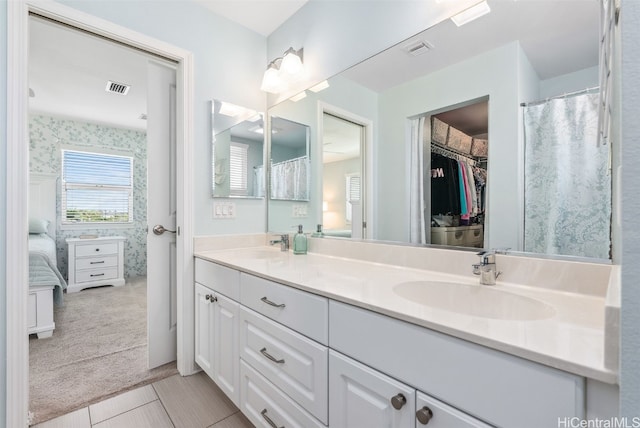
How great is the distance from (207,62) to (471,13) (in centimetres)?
162

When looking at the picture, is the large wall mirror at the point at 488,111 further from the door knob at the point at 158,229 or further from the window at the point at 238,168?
the door knob at the point at 158,229

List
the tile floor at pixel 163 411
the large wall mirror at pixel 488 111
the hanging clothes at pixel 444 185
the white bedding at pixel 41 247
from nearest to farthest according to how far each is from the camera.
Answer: the large wall mirror at pixel 488 111, the hanging clothes at pixel 444 185, the tile floor at pixel 163 411, the white bedding at pixel 41 247

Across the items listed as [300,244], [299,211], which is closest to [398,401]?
Answer: [300,244]

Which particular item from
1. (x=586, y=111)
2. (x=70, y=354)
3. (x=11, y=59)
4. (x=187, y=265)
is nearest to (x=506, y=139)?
(x=586, y=111)

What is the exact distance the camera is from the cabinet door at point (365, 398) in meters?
0.74

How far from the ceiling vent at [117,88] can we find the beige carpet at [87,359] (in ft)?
7.90

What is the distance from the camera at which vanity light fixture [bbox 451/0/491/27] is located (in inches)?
45.9

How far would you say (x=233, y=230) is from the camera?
2133 mm

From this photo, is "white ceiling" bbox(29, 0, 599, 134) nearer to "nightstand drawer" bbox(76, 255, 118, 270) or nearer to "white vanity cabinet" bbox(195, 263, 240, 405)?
"white vanity cabinet" bbox(195, 263, 240, 405)

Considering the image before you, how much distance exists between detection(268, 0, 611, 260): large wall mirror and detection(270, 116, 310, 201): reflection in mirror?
0.55 m

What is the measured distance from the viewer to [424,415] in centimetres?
69

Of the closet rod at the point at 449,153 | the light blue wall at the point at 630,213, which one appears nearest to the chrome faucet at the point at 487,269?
the closet rod at the point at 449,153

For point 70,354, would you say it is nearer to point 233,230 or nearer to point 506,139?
point 233,230

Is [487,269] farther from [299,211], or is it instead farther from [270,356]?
[299,211]
